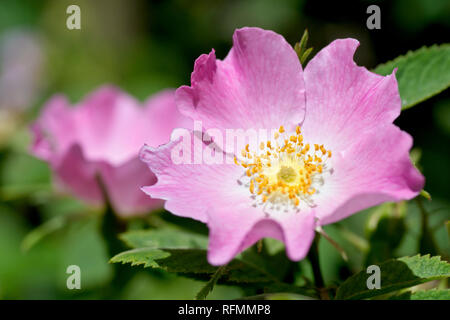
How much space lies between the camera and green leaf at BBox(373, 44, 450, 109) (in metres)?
0.91

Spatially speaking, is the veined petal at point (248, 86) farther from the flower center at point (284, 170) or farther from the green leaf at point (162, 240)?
the green leaf at point (162, 240)

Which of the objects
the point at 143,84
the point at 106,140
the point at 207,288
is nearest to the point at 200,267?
the point at 207,288

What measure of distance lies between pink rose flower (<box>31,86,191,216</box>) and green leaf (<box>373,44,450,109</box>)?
1.80 ft

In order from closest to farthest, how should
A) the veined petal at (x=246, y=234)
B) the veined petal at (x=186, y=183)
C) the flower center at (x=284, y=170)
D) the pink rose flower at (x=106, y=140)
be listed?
the veined petal at (x=246, y=234) < the veined petal at (x=186, y=183) < the flower center at (x=284, y=170) < the pink rose flower at (x=106, y=140)

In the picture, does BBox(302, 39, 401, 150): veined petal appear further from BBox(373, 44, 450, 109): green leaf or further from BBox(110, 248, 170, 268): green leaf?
BBox(110, 248, 170, 268): green leaf

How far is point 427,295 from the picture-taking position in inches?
30.3

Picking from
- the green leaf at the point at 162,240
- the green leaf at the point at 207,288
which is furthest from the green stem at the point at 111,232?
the green leaf at the point at 207,288

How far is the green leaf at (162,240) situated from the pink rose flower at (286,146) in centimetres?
13

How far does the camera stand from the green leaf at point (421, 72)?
0.91 m

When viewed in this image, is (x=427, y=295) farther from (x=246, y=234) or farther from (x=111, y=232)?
(x=111, y=232)
